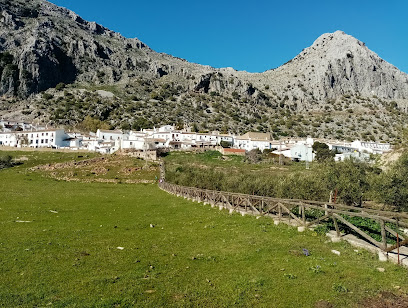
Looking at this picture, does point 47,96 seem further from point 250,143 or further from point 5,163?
point 250,143

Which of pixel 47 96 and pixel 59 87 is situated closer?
pixel 47 96

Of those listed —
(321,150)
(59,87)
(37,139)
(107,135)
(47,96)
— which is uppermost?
(59,87)

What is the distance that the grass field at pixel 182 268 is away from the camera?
7711mm

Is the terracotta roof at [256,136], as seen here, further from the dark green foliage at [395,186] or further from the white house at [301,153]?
the dark green foliage at [395,186]

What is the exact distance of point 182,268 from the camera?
9.96 meters

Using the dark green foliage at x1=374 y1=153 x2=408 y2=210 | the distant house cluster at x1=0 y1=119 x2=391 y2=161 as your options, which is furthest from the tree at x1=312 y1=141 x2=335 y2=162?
the dark green foliage at x1=374 y1=153 x2=408 y2=210

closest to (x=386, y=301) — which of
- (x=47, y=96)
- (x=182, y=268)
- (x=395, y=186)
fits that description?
(x=182, y=268)

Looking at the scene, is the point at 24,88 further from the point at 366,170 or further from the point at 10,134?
the point at 366,170

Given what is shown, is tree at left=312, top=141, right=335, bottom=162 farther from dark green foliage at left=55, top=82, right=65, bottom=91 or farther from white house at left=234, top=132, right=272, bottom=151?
dark green foliage at left=55, top=82, right=65, bottom=91

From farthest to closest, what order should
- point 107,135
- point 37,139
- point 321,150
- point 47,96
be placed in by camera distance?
point 47,96 < point 107,135 < point 37,139 < point 321,150

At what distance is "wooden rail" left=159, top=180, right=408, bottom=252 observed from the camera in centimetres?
1053

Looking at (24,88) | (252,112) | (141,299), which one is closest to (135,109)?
(24,88)

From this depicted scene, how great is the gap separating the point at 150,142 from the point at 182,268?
92874 mm

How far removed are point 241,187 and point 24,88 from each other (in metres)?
177
